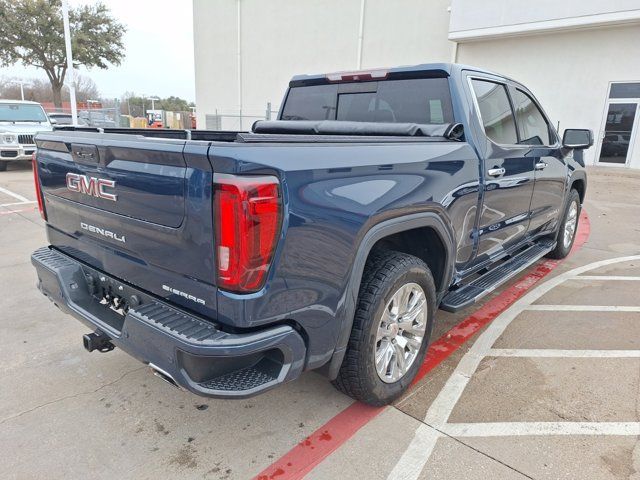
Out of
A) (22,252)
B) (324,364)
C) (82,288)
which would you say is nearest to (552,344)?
(324,364)

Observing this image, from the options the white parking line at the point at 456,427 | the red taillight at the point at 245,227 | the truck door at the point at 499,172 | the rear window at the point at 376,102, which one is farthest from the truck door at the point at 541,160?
the red taillight at the point at 245,227

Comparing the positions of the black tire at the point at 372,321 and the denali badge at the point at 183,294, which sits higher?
the denali badge at the point at 183,294

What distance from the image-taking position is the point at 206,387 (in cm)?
191

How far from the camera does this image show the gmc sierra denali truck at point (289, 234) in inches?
72.7

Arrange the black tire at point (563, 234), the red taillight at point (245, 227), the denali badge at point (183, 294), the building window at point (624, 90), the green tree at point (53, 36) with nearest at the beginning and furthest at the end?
the red taillight at point (245, 227) → the denali badge at point (183, 294) → the black tire at point (563, 234) → the building window at point (624, 90) → the green tree at point (53, 36)

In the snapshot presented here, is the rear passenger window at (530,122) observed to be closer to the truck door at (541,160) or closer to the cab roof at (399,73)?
the truck door at (541,160)

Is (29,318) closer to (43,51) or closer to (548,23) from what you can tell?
(548,23)

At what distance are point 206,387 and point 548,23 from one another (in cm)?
1753

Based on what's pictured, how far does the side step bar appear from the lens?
3.19 metres

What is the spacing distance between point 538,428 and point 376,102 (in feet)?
8.22

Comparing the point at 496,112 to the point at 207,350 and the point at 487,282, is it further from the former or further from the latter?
the point at 207,350

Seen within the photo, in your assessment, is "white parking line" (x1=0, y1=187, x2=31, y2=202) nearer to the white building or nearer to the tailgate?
the tailgate

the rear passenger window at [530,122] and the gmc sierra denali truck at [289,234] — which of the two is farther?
the rear passenger window at [530,122]

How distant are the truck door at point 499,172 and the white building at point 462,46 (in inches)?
549
